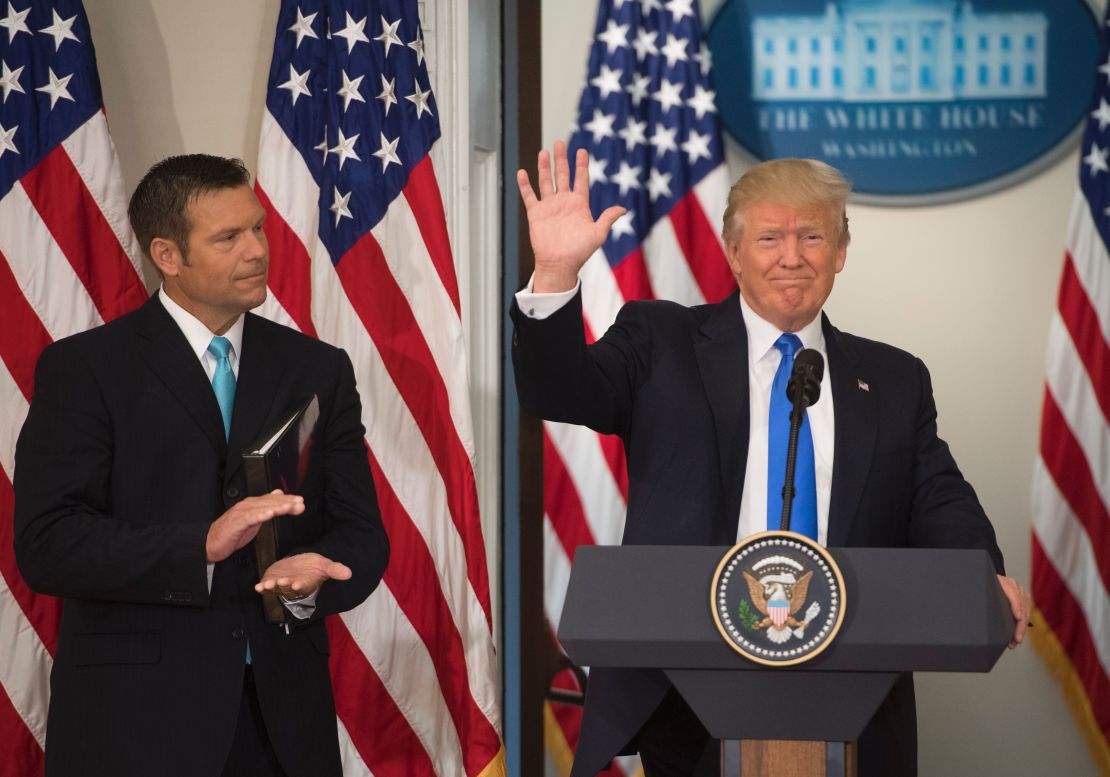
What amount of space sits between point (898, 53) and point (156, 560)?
10.1 feet

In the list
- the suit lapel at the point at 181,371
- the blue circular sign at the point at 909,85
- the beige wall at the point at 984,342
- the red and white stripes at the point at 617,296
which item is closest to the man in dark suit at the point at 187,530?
the suit lapel at the point at 181,371

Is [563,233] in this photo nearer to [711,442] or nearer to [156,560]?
[711,442]

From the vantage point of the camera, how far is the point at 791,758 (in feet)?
5.41

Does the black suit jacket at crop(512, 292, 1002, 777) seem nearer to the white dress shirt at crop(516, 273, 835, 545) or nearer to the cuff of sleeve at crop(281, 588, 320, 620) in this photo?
the white dress shirt at crop(516, 273, 835, 545)

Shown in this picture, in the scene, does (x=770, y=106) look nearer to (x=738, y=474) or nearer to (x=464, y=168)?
(x=464, y=168)

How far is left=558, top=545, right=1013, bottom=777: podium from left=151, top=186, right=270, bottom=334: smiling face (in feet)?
3.78

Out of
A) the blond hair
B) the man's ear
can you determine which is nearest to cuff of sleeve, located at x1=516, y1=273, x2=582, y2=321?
the blond hair

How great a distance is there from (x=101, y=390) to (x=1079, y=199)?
9.87 feet

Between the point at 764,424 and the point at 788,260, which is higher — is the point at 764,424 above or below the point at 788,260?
below

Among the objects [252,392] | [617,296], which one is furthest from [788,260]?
[617,296]

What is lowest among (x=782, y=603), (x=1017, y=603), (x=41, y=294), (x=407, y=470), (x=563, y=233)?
(x=407, y=470)

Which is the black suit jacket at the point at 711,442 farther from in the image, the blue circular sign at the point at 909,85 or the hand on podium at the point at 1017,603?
the blue circular sign at the point at 909,85

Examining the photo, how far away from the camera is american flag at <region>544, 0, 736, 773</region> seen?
411 cm

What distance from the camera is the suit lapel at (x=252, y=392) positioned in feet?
7.90
